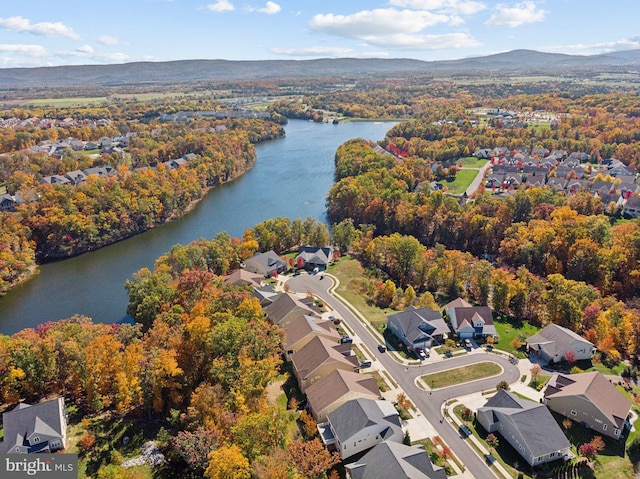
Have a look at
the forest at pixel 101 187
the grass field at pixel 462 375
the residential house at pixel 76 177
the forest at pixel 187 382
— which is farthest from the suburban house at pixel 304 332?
the residential house at pixel 76 177

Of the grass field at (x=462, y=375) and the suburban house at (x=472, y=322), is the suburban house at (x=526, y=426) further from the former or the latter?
the suburban house at (x=472, y=322)

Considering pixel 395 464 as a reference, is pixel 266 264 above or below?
below

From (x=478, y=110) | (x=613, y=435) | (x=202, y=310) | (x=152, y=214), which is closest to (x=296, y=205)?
(x=152, y=214)

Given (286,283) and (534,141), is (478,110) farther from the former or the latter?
(286,283)

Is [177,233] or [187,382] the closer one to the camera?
[187,382]

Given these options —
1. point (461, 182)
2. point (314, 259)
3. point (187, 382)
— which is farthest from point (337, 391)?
point (461, 182)

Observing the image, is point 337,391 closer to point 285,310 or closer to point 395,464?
point 395,464

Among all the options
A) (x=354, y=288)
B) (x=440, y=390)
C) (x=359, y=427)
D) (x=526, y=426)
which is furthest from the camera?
(x=354, y=288)
